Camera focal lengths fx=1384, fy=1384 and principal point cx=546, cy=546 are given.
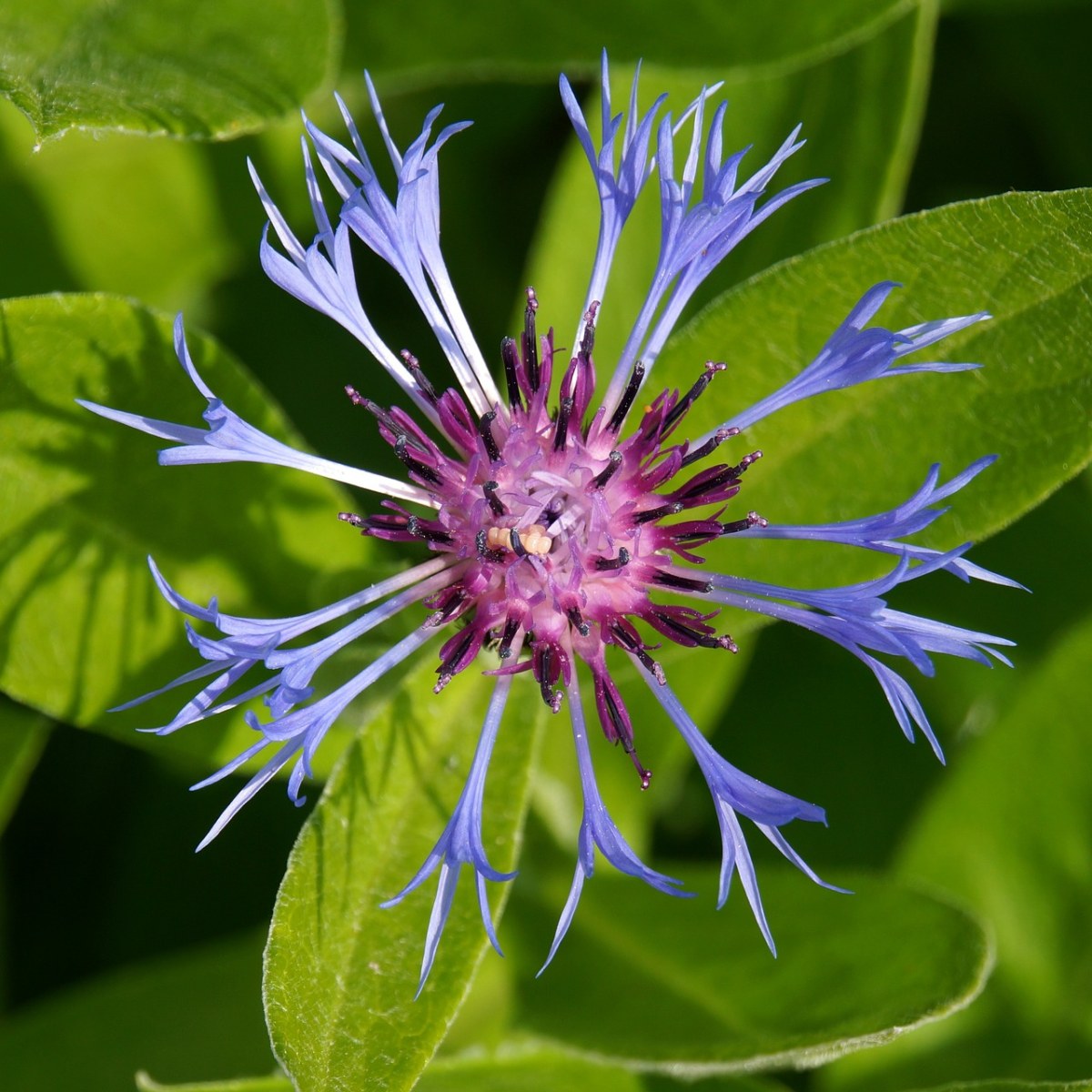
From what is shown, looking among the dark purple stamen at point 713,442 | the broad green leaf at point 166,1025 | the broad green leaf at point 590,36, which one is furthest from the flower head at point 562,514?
the broad green leaf at point 166,1025

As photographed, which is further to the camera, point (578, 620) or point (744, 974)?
point (744, 974)

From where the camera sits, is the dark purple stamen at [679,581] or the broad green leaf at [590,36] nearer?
the dark purple stamen at [679,581]

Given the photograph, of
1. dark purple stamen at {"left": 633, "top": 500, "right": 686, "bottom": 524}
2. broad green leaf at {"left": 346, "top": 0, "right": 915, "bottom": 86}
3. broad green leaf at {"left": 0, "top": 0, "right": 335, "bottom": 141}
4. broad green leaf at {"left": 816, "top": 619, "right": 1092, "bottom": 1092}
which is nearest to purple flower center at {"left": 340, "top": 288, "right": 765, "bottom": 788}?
dark purple stamen at {"left": 633, "top": 500, "right": 686, "bottom": 524}

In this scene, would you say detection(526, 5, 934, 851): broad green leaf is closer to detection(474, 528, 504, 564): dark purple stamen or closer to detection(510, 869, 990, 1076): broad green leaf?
detection(510, 869, 990, 1076): broad green leaf

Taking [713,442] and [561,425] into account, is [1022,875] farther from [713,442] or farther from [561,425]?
[561,425]

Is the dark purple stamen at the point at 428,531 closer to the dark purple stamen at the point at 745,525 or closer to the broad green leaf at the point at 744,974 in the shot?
the dark purple stamen at the point at 745,525

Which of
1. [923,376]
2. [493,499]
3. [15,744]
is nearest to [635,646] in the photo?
[493,499]

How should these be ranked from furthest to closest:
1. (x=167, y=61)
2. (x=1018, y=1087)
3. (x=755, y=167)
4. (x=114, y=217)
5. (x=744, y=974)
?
(x=114, y=217)
(x=755, y=167)
(x=744, y=974)
(x=167, y=61)
(x=1018, y=1087)
